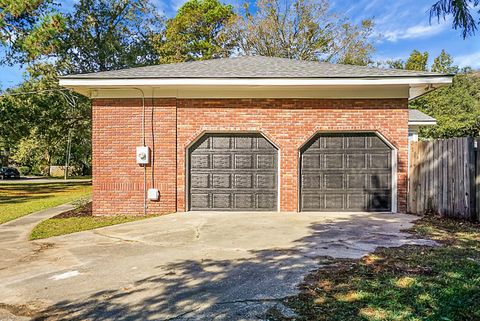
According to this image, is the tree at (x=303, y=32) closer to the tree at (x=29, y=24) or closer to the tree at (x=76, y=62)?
the tree at (x=76, y=62)

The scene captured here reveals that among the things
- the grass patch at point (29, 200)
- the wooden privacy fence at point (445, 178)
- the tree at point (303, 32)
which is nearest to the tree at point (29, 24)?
the grass patch at point (29, 200)

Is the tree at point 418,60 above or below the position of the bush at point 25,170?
above

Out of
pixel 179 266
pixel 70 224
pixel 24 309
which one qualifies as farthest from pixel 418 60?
pixel 24 309

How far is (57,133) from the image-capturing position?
21781 millimetres

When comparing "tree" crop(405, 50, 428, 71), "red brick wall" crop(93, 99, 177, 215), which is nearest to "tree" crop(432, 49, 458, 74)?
"tree" crop(405, 50, 428, 71)

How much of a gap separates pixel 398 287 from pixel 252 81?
602 cm

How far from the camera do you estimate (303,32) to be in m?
24.0

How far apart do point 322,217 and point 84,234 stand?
212 inches

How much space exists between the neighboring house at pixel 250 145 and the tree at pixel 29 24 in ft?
21.6

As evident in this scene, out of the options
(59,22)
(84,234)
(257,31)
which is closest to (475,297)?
(84,234)

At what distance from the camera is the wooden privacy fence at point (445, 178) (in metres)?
7.18

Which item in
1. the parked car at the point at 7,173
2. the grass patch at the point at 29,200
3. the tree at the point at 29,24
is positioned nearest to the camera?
the grass patch at the point at 29,200

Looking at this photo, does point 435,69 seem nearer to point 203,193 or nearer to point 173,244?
point 203,193

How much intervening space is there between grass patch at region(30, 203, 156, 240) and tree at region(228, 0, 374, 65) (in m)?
18.7
